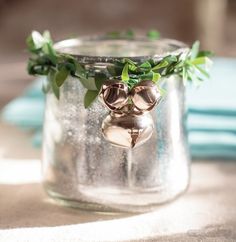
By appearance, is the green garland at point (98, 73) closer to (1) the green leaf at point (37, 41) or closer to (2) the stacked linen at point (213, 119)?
(1) the green leaf at point (37, 41)

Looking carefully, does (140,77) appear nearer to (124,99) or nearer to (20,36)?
(124,99)

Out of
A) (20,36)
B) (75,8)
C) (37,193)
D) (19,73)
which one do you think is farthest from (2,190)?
(75,8)

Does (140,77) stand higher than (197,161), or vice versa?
(140,77)

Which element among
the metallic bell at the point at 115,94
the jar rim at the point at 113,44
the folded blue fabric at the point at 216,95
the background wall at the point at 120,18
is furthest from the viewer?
the background wall at the point at 120,18

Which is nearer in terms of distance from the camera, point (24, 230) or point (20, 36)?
point (24, 230)

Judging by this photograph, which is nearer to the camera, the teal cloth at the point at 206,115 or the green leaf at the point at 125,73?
the green leaf at the point at 125,73

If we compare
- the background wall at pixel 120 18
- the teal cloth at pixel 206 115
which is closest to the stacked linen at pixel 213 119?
the teal cloth at pixel 206 115

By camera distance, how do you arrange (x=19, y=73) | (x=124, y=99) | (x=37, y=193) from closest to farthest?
1. (x=124, y=99)
2. (x=37, y=193)
3. (x=19, y=73)
